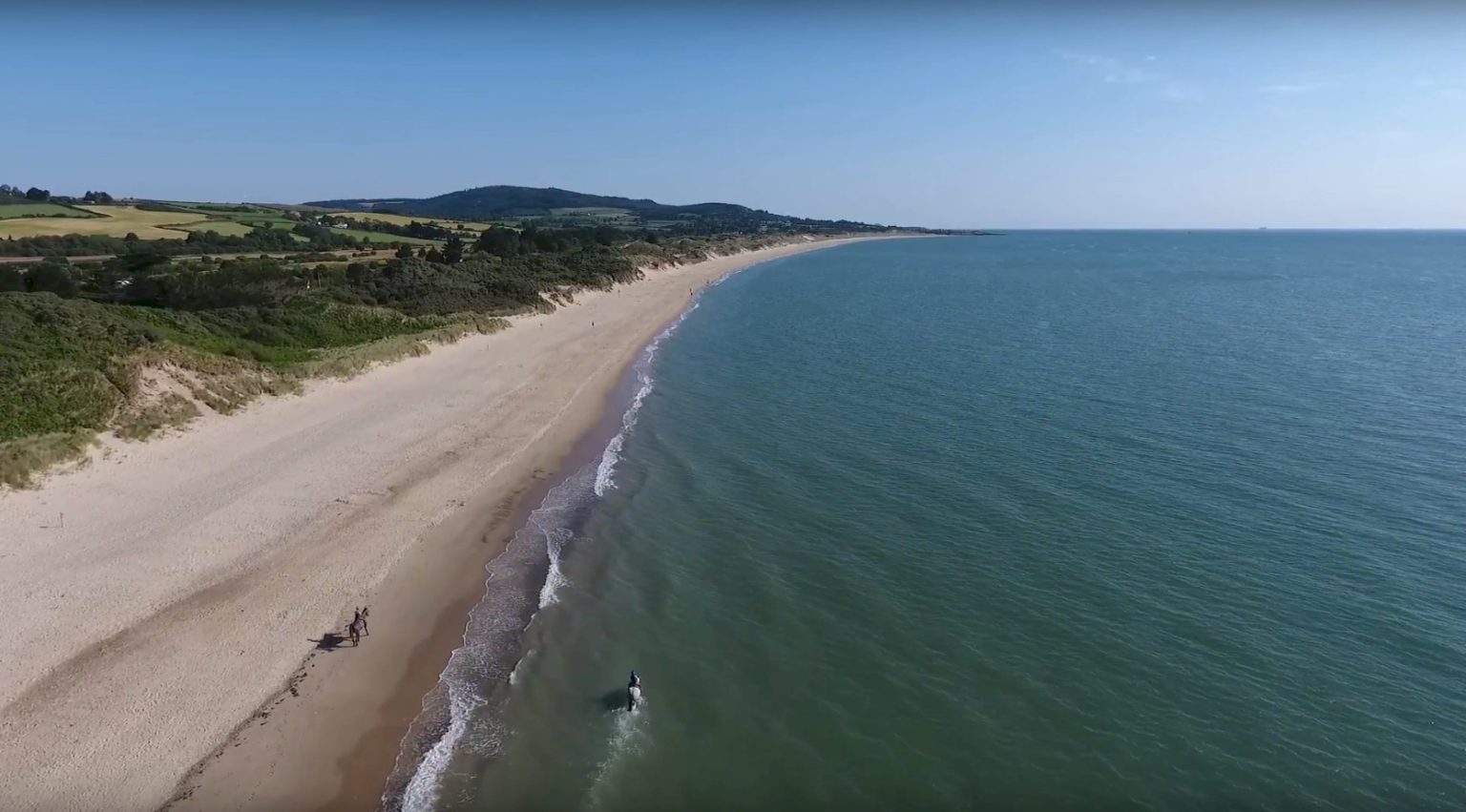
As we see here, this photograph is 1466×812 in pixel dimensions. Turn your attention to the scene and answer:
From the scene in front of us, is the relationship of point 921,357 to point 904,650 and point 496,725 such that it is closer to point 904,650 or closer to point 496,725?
point 904,650

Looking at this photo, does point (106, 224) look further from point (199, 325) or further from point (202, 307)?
point (199, 325)

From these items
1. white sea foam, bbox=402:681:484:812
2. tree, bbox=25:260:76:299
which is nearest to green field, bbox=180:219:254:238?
tree, bbox=25:260:76:299

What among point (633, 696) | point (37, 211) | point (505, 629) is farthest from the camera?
point (37, 211)

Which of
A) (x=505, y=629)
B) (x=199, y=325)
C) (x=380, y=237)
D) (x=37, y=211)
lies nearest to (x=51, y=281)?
(x=199, y=325)

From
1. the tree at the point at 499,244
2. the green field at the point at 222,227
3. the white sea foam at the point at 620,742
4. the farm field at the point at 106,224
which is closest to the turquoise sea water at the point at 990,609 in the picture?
the white sea foam at the point at 620,742

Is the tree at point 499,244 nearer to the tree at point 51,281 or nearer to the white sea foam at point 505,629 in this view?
the tree at point 51,281

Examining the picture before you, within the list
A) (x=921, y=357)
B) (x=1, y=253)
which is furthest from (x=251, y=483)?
(x=1, y=253)

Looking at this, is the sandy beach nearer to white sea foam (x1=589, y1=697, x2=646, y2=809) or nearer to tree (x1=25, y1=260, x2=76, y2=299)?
white sea foam (x1=589, y1=697, x2=646, y2=809)
